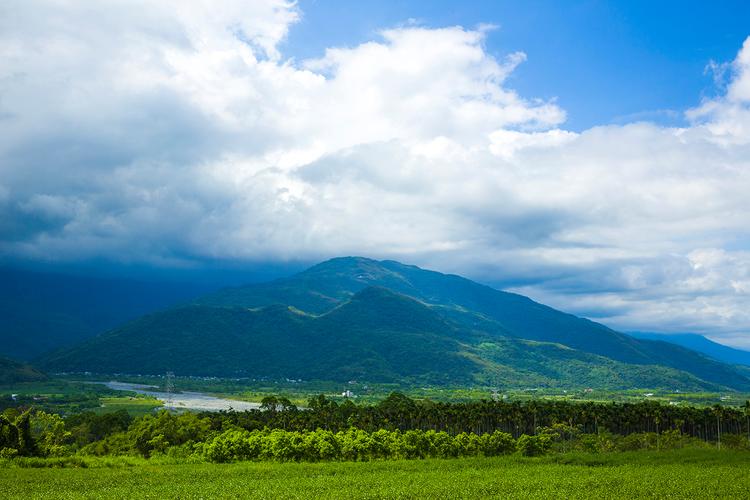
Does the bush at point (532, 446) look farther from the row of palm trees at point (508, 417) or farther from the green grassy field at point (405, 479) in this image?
the row of palm trees at point (508, 417)

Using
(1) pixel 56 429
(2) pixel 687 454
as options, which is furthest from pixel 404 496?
(1) pixel 56 429

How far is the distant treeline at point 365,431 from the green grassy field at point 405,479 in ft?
33.5

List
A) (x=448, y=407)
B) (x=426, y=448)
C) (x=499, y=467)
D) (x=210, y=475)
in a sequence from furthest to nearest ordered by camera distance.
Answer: (x=448, y=407) → (x=426, y=448) → (x=499, y=467) → (x=210, y=475)

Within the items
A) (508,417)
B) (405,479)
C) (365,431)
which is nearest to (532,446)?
(365,431)

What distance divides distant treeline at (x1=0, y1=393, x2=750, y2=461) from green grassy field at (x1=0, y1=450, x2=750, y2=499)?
1020cm

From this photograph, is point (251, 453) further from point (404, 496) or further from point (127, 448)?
point (404, 496)

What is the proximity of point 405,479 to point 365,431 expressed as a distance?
4701 centimetres

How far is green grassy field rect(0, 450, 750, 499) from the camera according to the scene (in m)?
64.2

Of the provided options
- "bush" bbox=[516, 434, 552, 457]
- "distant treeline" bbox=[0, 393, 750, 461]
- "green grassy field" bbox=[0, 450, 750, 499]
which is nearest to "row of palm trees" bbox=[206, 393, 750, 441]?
"distant treeline" bbox=[0, 393, 750, 461]

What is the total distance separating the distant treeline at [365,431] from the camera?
332 feet

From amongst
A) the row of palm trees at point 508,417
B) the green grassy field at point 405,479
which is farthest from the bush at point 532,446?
the row of palm trees at point 508,417

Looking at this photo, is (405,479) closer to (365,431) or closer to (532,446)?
(365,431)

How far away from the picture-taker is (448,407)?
169375 millimetres

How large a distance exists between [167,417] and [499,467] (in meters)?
72.6
